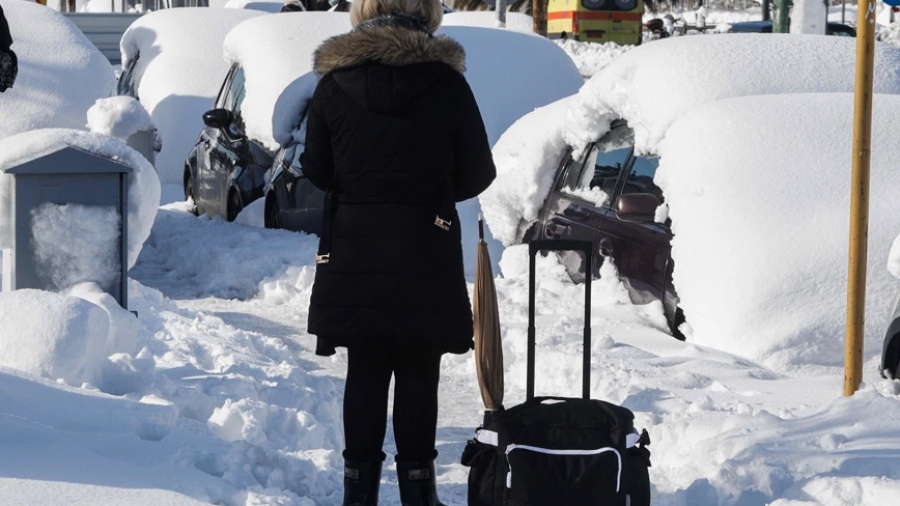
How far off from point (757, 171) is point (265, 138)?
450cm

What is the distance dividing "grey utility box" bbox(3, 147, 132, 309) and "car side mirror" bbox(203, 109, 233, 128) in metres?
3.63

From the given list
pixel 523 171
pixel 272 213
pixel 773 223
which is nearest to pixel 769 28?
pixel 272 213

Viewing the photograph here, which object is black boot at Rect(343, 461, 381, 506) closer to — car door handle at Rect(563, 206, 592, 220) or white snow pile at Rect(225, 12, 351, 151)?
car door handle at Rect(563, 206, 592, 220)

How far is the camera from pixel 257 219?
10.2m

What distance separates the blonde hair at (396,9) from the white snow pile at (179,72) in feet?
35.3

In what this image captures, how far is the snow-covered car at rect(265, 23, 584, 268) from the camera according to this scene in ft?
30.7

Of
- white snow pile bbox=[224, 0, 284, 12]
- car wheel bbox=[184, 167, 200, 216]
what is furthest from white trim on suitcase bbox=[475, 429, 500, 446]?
white snow pile bbox=[224, 0, 284, 12]

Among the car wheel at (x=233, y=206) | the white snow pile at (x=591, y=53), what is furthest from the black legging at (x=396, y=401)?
the white snow pile at (x=591, y=53)

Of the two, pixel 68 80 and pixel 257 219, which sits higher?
pixel 68 80

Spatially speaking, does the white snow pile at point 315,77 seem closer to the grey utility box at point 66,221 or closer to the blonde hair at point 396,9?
the grey utility box at point 66,221

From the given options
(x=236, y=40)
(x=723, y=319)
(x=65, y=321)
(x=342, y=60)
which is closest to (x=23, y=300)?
(x=65, y=321)

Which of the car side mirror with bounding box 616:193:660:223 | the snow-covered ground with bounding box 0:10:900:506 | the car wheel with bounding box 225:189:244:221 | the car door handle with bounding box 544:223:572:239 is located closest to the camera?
the snow-covered ground with bounding box 0:10:900:506

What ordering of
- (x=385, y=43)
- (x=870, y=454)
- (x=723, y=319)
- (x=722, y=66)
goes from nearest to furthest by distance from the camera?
1. (x=385, y=43)
2. (x=870, y=454)
3. (x=723, y=319)
4. (x=722, y=66)

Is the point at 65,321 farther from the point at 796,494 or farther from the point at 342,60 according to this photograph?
the point at 796,494
